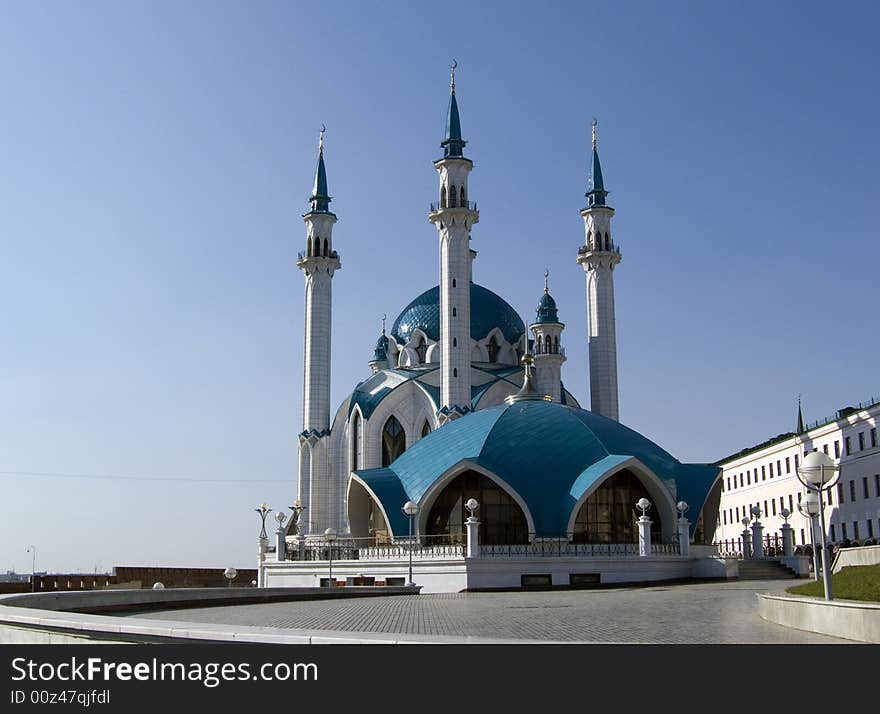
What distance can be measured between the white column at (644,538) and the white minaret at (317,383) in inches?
916

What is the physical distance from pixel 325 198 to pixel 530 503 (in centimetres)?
2822

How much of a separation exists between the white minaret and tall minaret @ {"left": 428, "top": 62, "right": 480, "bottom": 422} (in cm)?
794

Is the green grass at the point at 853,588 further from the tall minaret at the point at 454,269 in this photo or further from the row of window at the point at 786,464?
the tall minaret at the point at 454,269

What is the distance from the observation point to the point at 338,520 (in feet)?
182

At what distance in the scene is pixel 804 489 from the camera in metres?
57.4

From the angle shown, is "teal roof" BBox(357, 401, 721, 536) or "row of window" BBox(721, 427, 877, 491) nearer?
"teal roof" BBox(357, 401, 721, 536)

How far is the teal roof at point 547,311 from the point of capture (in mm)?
60938

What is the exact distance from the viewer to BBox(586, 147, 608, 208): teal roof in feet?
194

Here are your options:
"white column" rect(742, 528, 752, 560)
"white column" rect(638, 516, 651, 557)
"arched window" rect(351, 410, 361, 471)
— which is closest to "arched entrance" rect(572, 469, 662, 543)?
"white column" rect(742, 528, 752, 560)

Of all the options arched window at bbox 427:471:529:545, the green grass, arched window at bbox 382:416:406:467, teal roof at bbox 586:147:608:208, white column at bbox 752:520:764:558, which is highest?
teal roof at bbox 586:147:608:208

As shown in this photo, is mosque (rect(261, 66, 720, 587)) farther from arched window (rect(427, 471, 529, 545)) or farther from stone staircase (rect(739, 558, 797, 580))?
stone staircase (rect(739, 558, 797, 580))

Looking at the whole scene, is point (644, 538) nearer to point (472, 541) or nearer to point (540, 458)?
point (540, 458)
